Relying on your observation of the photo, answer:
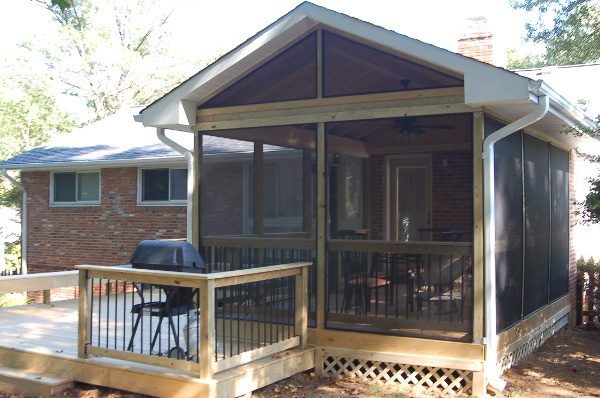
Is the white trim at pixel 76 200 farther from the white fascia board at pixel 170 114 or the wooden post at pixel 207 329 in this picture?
the wooden post at pixel 207 329

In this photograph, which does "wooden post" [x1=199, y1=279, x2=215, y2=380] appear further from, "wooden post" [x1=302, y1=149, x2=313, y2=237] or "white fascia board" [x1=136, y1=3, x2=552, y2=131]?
"wooden post" [x1=302, y1=149, x2=313, y2=237]

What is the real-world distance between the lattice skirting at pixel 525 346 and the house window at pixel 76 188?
33.2 ft

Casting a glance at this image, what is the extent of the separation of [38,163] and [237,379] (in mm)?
10740

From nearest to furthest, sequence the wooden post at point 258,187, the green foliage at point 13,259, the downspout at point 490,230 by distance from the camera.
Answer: the downspout at point 490,230 → the wooden post at point 258,187 → the green foliage at point 13,259

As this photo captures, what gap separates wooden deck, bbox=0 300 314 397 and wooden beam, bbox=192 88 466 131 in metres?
2.48

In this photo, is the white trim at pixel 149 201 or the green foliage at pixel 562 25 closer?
the white trim at pixel 149 201

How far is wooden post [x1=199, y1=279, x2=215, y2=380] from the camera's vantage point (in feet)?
18.5

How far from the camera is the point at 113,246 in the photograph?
48.8ft

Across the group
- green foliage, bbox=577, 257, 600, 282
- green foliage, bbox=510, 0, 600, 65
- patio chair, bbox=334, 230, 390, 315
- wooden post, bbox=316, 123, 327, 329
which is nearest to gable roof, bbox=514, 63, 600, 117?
green foliage, bbox=510, 0, 600, 65

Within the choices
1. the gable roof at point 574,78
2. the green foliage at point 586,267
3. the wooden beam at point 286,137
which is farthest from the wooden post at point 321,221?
the gable roof at point 574,78

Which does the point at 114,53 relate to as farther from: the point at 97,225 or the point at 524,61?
the point at 524,61

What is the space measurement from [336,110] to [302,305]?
2.07 m

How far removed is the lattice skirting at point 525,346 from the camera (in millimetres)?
6930

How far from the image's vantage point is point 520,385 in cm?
675
